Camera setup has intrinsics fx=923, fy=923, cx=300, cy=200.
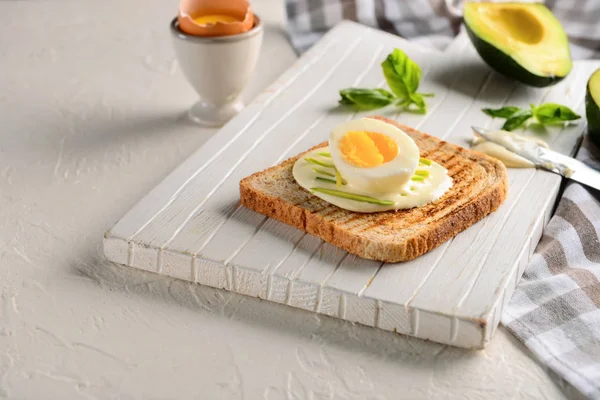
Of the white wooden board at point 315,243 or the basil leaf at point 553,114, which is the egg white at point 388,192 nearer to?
the white wooden board at point 315,243

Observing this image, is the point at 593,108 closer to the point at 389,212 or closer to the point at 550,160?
the point at 550,160

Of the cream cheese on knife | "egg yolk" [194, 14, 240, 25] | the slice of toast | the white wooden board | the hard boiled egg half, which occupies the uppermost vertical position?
"egg yolk" [194, 14, 240, 25]

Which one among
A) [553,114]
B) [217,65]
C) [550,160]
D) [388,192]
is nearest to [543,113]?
[553,114]

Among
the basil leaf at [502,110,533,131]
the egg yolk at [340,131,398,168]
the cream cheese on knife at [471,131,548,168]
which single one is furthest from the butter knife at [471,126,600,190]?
the egg yolk at [340,131,398,168]

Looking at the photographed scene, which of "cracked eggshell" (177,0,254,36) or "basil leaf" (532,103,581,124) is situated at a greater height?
"cracked eggshell" (177,0,254,36)

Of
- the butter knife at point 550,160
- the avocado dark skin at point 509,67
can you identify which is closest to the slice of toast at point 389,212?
the butter knife at point 550,160

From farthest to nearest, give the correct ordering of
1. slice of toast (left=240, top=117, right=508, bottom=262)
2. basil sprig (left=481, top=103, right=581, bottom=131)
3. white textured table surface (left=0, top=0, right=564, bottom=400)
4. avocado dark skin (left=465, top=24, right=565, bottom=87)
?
avocado dark skin (left=465, top=24, right=565, bottom=87) → basil sprig (left=481, top=103, right=581, bottom=131) → slice of toast (left=240, top=117, right=508, bottom=262) → white textured table surface (left=0, top=0, right=564, bottom=400)

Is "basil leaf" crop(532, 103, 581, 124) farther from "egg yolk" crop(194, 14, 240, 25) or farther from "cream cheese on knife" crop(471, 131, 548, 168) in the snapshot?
"egg yolk" crop(194, 14, 240, 25)
